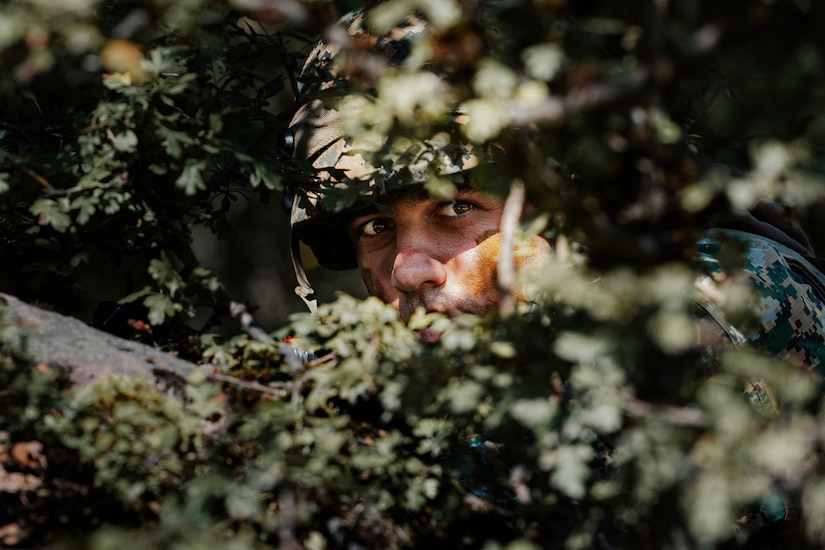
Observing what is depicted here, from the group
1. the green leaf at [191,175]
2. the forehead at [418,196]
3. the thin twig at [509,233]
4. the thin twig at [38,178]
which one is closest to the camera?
the thin twig at [509,233]

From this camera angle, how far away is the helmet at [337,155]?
2465 mm

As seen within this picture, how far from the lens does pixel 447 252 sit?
338 cm

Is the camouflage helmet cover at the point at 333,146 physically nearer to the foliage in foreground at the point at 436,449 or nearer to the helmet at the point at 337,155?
the helmet at the point at 337,155

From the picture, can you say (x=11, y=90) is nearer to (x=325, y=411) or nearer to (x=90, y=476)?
(x=90, y=476)

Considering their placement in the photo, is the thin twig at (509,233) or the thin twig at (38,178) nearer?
the thin twig at (509,233)

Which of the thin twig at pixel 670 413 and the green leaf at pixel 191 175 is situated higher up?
the green leaf at pixel 191 175

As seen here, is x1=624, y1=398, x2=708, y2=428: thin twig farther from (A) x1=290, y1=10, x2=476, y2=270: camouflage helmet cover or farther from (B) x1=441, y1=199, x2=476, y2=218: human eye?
(B) x1=441, y1=199, x2=476, y2=218: human eye

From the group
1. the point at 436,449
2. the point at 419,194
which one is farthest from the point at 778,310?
the point at 436,449

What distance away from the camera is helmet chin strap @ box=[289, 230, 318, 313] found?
429 centimetres

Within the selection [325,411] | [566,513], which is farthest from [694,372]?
[325,411]

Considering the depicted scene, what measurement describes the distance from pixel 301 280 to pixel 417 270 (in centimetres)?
129

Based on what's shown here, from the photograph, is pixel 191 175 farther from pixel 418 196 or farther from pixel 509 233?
pixel 418 196

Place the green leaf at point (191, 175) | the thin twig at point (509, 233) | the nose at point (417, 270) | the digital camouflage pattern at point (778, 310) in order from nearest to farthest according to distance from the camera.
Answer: the thin twig at point (509, 233), the green leaf at point (191, 175), the digital camouflage pattern at point (778, 310), the nose at point (417, 270)

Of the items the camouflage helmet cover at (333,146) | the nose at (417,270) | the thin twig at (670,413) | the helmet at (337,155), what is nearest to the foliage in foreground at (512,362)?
the thin twig at (670,413)
